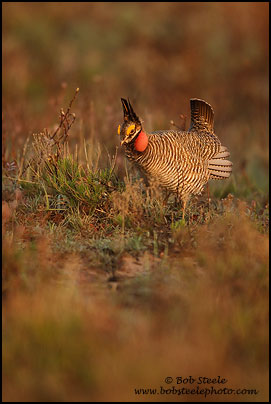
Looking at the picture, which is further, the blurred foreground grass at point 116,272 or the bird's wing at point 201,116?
the bird's wing at point 201,116

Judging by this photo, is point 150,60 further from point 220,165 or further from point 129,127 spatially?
point 129,127

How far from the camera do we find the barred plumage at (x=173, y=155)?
5066mm

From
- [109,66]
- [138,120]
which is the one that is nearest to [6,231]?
[138,120]

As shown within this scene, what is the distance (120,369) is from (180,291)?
957 millimetres

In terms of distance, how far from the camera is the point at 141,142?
5.04 meters

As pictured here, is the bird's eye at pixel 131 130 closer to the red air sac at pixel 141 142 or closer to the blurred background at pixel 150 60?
the red air sac at pixel 141 142

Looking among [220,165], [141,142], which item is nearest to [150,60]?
[220,165]

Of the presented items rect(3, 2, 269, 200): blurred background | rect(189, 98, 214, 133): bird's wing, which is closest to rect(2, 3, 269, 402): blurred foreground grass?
rect(189, 98, 214, 133): bird's wing

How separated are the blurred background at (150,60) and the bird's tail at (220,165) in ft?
8.81

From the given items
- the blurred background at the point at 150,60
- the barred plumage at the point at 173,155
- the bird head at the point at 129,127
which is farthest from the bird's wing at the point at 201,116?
the blurred background at the point at 150,60

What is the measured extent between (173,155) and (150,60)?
954 centimetres

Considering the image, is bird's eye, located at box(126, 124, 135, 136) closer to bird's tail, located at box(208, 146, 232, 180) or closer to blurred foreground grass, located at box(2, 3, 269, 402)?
blurred foreground grass, located at box(2, 3, 269, 402)

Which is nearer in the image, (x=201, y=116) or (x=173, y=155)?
(x=173, y=155)

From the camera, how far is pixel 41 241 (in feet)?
14.3
